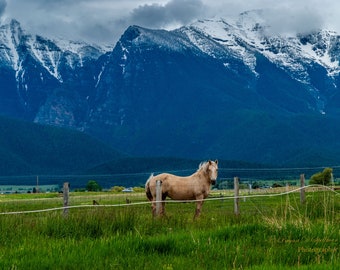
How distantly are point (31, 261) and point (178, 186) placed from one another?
14.7 m

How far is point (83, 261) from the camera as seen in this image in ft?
32.1

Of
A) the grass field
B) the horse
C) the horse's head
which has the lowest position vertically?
the grass field

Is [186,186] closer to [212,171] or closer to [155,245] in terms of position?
[212,171]

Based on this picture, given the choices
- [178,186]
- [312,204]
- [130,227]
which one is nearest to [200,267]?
[130,227]

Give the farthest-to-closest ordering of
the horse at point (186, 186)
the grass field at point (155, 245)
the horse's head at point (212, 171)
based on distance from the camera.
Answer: the horse at point (186, 186) → the horse's head at point (212, 171) → the grass field at point (155, 245)

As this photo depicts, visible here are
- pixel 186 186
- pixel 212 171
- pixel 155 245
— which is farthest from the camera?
pixel 186 186

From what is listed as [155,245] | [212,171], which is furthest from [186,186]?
[155,245]

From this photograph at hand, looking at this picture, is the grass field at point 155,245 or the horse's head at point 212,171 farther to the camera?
the horse's head at point 212,171

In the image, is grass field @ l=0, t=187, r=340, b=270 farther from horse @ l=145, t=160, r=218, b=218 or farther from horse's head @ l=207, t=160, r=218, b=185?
horse @ l=145, t=160, r=218, b=218

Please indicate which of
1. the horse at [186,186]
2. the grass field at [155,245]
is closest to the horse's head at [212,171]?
the horse at [186,186]

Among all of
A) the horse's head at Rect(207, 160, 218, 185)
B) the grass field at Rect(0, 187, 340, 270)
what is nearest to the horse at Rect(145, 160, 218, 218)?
the horse's head at Rect(207, 160, 218, 185)

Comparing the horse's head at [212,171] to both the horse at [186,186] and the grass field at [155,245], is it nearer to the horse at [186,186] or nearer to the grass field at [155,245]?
the horse at [186,186]

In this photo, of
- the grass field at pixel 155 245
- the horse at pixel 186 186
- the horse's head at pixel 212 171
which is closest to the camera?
the grass field at pixel 155 245

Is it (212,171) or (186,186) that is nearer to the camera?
(212,171)
